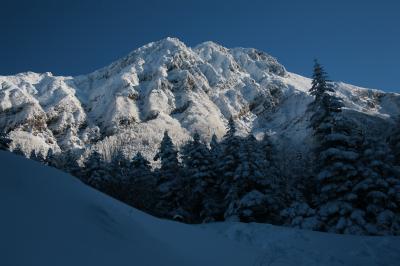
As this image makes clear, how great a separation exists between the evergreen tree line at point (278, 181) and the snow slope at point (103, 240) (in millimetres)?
9057

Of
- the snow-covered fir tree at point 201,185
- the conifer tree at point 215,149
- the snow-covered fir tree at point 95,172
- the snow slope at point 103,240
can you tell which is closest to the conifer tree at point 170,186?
the snow-covered fir tree at point 201,185

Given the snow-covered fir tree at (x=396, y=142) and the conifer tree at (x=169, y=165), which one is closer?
the snow-covered fir tree at (x=396, y=142)

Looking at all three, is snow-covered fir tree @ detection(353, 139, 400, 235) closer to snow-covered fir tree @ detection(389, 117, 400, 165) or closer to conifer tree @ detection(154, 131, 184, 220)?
snow-covered fir tree @ detection(389, 117, 400, 165)

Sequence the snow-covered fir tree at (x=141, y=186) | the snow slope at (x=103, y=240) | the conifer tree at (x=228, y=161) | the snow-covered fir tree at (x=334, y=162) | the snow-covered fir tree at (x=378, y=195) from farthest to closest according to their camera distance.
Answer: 1. the snow-covered fir tree at (x=141, y=186)
2. the conifer tree at (x=228, y=161)
3. the snow-covered fir tree at (x=334, y=162)
4. the snow-covered fir tree at (x=378, y=195)
5. the snow slope at (x=103, y=240)

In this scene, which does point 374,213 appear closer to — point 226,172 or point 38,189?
point 226,172

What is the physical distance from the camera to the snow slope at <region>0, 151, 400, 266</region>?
4918mm

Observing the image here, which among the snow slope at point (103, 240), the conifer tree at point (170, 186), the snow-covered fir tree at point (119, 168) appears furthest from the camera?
the snow-covered fir tree at point (119, 168)

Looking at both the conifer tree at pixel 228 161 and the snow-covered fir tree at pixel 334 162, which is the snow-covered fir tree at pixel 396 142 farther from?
the conifer tree at pixel 228 161

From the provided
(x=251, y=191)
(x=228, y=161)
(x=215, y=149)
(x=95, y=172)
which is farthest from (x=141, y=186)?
(x=251, y=191)

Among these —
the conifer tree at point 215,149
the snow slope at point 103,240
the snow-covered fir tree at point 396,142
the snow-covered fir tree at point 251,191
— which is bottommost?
the snow slope at point 103,240

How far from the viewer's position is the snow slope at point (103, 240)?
492 centimetres

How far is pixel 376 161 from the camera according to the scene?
20.4 meters

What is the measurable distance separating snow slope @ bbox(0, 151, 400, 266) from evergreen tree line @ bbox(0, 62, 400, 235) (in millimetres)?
9057

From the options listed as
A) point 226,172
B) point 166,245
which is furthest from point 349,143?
point 166,245
